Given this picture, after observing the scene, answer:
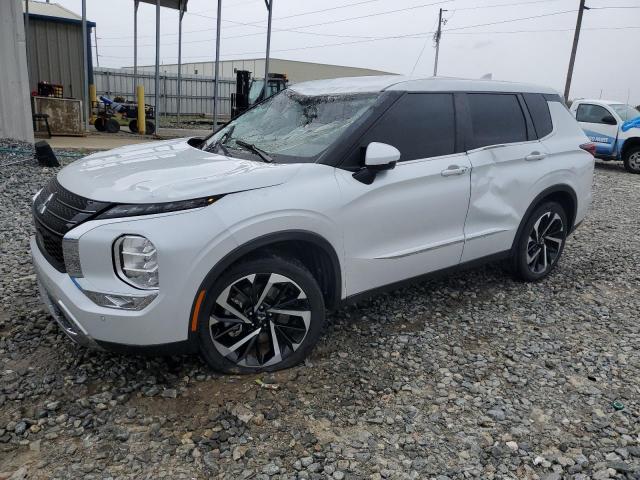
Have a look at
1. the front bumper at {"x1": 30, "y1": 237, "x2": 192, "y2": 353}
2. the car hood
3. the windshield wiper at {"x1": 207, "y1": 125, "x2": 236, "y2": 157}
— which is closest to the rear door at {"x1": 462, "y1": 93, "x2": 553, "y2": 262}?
the car hood

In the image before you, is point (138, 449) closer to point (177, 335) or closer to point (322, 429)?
point (177, 335)

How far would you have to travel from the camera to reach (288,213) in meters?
2.88

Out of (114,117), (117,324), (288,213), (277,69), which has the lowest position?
(114,117)

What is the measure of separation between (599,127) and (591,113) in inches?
20.4

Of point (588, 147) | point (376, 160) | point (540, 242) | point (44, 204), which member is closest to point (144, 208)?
point (44, 204)

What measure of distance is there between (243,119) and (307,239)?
1.65 meters

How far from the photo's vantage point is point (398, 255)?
3.49m

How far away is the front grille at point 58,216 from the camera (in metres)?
2.65

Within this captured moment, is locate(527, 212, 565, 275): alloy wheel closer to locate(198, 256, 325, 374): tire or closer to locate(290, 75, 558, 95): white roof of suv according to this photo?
locate(290, 75, 558, 95): white roof of suv

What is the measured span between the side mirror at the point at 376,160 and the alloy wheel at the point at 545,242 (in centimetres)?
200

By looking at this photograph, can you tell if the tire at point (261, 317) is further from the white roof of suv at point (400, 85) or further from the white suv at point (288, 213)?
the white roof of suv at point (400, 85)

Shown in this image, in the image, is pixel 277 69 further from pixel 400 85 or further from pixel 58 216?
pixel 58 216

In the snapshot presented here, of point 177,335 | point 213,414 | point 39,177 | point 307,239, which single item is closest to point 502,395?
point 307,239

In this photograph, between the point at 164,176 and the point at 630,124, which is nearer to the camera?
the point at 164,176
